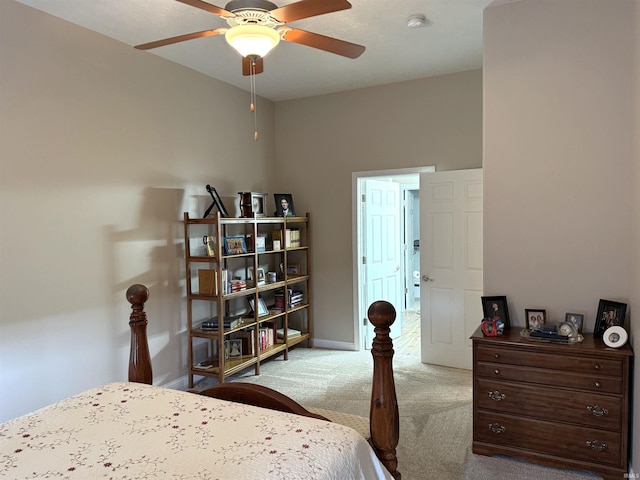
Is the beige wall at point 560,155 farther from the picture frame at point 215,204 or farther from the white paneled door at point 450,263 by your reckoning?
the picture frame at point 215,204

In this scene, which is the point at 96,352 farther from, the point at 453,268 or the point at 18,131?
the point at 453,268

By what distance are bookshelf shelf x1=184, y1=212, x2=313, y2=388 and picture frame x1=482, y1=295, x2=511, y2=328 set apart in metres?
2.13

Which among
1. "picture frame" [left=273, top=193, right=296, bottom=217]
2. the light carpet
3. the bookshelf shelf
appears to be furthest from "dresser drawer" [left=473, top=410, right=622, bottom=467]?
"picture frame" [left=273, top=193, right=296, bottom=217]

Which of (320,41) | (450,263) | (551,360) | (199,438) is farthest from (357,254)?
(199,438)

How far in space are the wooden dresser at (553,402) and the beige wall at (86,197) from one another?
2.61 meters

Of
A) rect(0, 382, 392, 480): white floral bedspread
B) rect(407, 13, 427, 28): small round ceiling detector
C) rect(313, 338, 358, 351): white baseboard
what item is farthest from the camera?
rect(313, 338, 358, 351): white baseboard

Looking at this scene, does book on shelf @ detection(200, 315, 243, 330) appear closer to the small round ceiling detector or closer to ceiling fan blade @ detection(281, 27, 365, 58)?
ceiling fan blade @ detection(281, 27, 365, 58)

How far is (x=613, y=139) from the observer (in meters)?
2.72

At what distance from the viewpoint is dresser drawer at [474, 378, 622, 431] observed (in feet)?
8.25

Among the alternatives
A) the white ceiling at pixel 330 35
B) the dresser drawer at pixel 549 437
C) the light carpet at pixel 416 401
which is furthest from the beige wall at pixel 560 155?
the light carpet at pixel 416 401

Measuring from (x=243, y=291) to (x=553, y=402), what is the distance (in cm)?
262

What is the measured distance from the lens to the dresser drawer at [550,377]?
2506 millimetres

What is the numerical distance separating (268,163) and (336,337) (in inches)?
84.9

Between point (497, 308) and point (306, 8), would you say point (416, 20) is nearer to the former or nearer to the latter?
point (306, 8)
